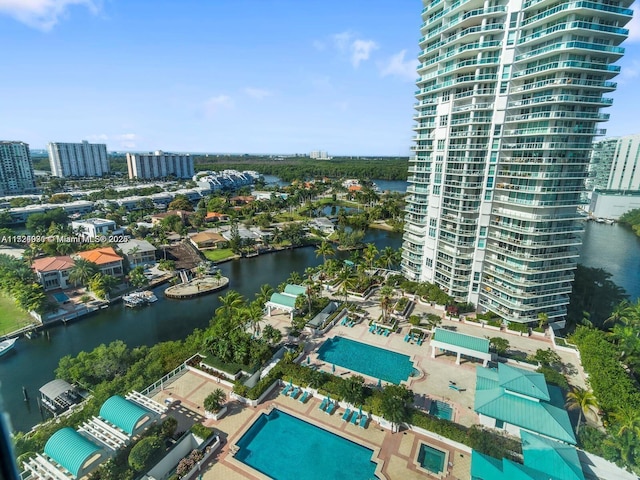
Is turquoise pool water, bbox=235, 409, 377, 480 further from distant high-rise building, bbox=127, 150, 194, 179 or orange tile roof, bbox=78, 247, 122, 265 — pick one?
distant high-rise building, bbox=127, 150, 194, 179

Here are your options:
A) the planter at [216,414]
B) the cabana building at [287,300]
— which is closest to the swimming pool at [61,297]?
the cabana building at [287,300]

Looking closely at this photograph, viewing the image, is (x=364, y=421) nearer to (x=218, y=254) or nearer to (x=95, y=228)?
(x=218, y=254)

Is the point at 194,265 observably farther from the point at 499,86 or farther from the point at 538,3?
the point at 538,3

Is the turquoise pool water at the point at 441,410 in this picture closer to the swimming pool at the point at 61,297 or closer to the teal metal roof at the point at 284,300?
the teal metal roof at the point at 284,300

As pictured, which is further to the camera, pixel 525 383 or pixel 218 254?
pixel 218 254

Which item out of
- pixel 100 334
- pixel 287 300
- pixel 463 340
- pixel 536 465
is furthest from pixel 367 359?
pixel 100 334

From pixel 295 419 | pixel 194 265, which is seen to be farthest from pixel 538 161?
pixel 194 265

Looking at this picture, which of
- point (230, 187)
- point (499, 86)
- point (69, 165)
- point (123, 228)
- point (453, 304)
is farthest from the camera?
point (69, 165)
